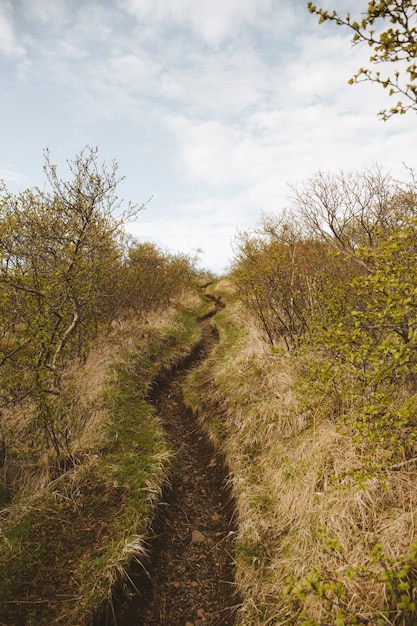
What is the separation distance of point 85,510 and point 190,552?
1.98m

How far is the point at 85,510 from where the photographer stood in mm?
5492

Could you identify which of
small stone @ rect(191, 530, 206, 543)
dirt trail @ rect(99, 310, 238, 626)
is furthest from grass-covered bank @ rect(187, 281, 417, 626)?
small stone @ rect(191, 530, 206, 543)

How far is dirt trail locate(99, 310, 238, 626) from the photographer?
169 inches

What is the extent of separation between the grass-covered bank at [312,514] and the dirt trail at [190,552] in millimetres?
377

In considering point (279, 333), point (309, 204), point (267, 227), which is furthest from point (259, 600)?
point (267, 227)

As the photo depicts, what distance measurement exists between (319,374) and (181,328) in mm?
11553

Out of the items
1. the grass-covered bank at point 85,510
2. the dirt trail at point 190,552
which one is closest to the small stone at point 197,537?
the dirt trail at point 190,552

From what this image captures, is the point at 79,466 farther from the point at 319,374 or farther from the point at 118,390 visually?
the point at 319,374

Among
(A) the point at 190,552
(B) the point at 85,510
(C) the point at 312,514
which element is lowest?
(A) the point at 190,552

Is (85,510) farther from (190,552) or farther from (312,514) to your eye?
(312,514)

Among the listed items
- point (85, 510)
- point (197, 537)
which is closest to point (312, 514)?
point (197, 537)

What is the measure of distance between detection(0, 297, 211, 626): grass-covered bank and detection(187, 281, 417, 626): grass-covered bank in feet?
5.84

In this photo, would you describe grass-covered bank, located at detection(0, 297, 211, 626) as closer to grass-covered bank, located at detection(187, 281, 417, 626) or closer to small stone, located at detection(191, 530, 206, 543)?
small stone, located at detection(191, 530, 206, 543)

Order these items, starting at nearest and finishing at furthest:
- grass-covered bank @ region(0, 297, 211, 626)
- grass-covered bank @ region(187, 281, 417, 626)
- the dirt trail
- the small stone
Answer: grass-covered bank @ region(187, 281, 417, 626) → grass-covered bank @ region(0, 297, 211, 626) → the dirt trail → the small stone
